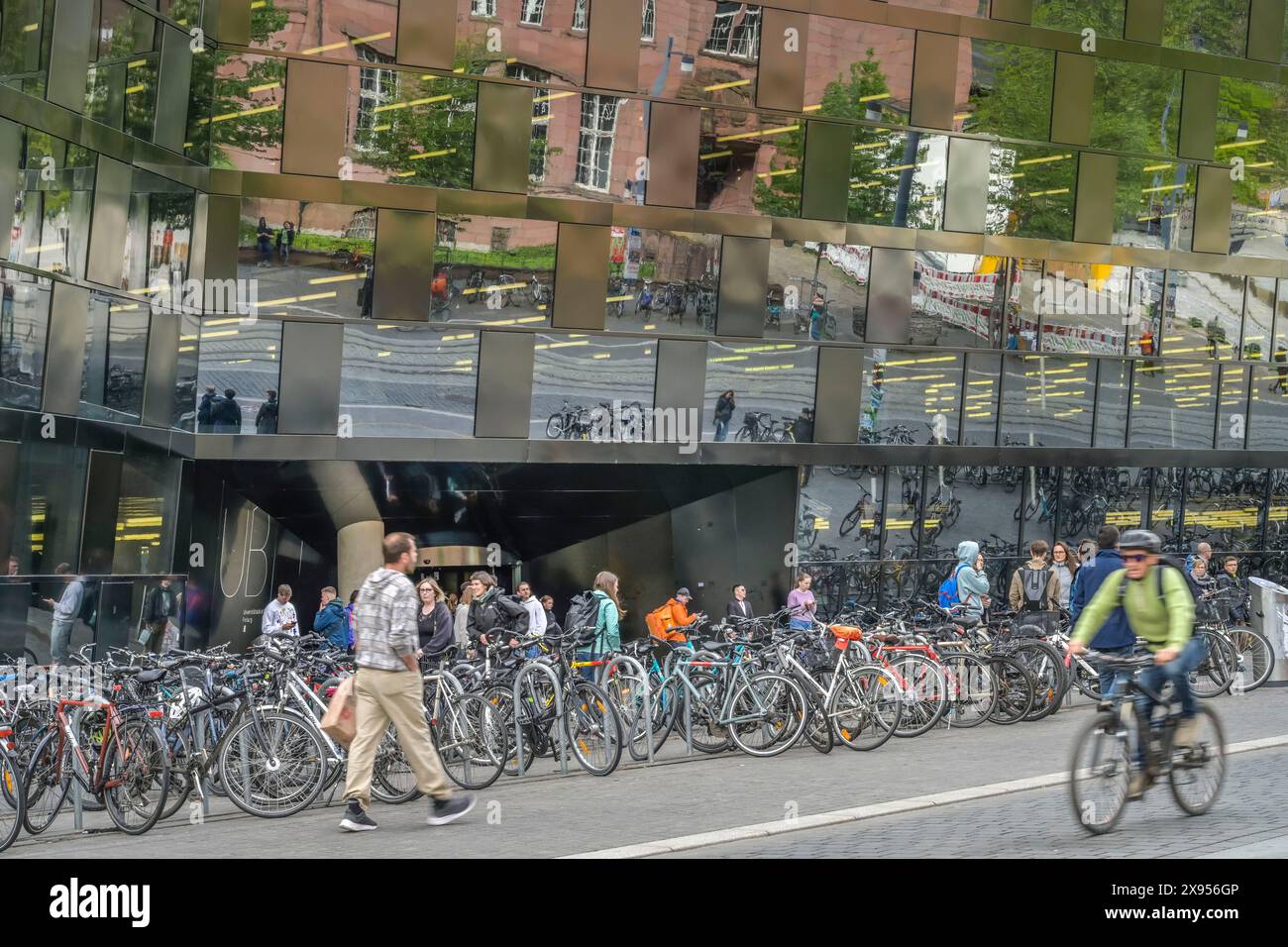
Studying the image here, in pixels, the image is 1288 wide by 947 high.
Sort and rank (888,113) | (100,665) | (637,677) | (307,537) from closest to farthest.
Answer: (100,665) → (637,677) → (307,537) → (888,113)

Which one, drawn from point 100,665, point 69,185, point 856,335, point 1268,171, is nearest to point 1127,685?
point 100,665

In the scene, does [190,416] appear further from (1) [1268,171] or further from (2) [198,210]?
(1) [1268,171]

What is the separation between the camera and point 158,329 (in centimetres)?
2216

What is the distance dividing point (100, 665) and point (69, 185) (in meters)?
9.09

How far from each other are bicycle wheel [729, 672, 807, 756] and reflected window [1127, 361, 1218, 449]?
50.9 feet

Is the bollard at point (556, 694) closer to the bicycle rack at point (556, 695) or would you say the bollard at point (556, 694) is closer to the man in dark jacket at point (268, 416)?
the bicycle rack at point (556, 695)

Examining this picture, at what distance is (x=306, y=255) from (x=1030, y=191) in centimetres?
1161

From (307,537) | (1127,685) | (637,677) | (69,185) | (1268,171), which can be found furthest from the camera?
(1268,171)

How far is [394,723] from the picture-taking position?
10633 millimetres

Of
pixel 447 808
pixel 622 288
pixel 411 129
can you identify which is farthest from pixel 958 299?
pixel 447 808

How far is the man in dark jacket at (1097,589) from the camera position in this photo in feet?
40.3

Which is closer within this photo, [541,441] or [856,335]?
[541,441]

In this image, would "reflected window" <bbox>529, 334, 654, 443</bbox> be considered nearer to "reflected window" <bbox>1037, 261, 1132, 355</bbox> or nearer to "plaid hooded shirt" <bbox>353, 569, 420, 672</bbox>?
"reflected window" <bbox>1037, 261, 1132, 355</bbox>

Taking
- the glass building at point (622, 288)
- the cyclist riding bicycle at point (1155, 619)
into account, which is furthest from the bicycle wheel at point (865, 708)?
the glass building at point (622, 288)
